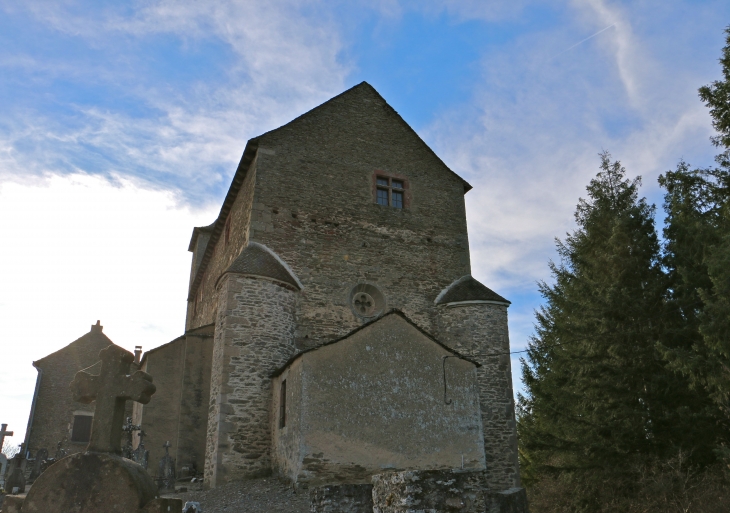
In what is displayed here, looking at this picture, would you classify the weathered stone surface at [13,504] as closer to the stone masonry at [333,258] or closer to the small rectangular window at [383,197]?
the stone masonry at [333,258]

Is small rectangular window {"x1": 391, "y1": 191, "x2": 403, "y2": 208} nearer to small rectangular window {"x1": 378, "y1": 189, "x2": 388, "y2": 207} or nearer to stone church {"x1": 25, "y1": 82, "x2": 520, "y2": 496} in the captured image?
stone church {"x1": 25, "y1": 82, "x2": 520, "y2": 496}

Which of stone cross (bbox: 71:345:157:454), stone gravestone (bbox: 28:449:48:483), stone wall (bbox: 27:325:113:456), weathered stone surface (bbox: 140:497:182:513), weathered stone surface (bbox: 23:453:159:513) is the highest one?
stone wall (bbox: 27:325:113:456)

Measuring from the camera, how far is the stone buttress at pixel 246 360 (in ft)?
43.6

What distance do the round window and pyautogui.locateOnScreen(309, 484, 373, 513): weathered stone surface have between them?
10.3 m

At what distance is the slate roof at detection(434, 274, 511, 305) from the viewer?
56.4 ft

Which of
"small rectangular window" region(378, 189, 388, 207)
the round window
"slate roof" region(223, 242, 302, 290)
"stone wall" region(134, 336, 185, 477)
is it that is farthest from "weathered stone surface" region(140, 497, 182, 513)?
"small rectangular window" region(378, 189, 388, 207)

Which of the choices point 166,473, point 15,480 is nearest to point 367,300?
point 166,473

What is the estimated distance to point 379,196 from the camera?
18766 mm

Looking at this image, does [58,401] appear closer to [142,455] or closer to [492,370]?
[142,455]

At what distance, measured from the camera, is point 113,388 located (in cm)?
606

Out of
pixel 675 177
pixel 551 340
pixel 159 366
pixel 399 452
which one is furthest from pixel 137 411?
pixel 675 177

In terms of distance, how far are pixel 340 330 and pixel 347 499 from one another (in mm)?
9916

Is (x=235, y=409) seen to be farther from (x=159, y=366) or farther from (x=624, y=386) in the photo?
(x=624, y=386)

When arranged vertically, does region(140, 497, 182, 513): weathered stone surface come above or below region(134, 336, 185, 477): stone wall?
below
